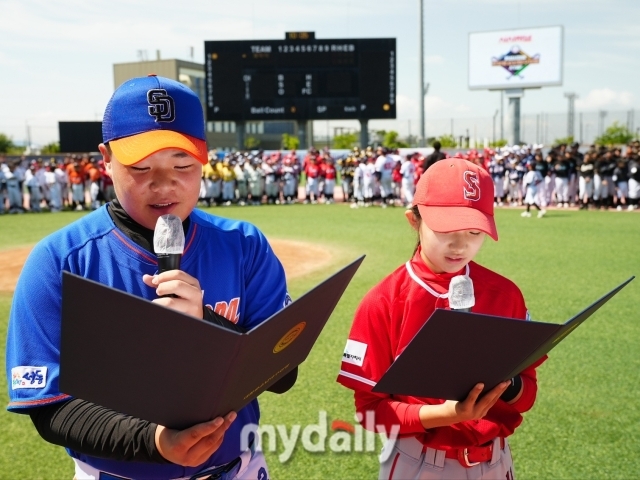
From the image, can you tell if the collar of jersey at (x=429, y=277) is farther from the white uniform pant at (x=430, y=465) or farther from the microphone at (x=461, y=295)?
the white uniform pant at (x=430, y=465)

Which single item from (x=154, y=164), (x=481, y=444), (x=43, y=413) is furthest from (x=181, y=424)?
(x=481, y=444)

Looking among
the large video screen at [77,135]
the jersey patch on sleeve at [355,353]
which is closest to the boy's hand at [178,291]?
the jersey patch on sleeve at [355,353]

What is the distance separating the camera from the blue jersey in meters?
1.57

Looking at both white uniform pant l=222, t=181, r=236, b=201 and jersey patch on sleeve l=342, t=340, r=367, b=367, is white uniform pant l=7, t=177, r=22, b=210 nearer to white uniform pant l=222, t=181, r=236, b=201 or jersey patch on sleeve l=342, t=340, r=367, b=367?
white uniform pant l=222, t=181, r=236, b=201

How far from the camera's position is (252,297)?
193 cm

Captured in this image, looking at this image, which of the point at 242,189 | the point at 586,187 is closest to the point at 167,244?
the point at 586,187

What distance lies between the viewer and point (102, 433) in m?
1.53

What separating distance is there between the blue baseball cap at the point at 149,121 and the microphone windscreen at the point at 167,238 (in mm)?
186

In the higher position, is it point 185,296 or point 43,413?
point 185,296

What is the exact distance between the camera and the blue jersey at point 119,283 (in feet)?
5.14

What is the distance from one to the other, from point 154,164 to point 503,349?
42.3 inches

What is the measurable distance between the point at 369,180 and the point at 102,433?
19.3 metres

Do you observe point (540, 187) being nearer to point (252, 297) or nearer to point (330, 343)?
point (330, 343)

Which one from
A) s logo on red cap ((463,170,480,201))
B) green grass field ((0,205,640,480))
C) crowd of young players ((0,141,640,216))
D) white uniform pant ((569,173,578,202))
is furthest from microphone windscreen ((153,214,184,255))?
white uniform pant ((569,173,578,202))
